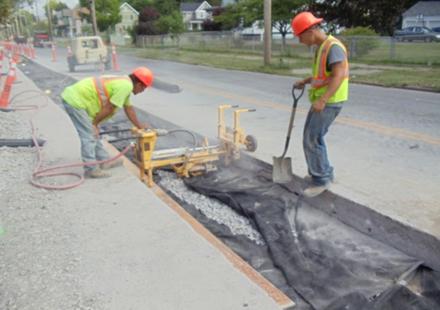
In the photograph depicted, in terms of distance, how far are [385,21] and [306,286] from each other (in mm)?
42617

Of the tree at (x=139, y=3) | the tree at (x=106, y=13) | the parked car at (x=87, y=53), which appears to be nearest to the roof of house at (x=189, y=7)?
the tree at (x=139, y=3)

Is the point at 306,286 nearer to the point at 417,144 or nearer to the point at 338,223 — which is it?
the point at 338,223

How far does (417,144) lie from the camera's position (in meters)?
6.66

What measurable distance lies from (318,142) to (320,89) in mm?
574

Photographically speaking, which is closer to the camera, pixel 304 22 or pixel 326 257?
pixel 326 257

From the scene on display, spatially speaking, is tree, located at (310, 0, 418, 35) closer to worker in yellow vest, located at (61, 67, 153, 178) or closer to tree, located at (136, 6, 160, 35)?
tree, located at (136, 6, 160, 35)

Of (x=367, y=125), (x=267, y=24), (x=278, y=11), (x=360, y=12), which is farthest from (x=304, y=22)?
(x=360, y=12)

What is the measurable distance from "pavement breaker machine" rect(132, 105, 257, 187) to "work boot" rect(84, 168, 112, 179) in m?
0.40

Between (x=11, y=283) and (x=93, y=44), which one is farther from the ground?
(x=93, y=44)

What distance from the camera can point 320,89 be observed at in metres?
4.63

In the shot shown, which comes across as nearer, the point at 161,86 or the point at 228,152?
the point at 228,152

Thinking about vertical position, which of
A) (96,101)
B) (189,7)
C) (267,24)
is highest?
(189,7)

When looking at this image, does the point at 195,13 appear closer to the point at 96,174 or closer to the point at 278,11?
the point at 278,11

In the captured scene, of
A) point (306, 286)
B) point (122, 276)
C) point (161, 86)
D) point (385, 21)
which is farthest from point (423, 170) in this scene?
point (385, 21)
